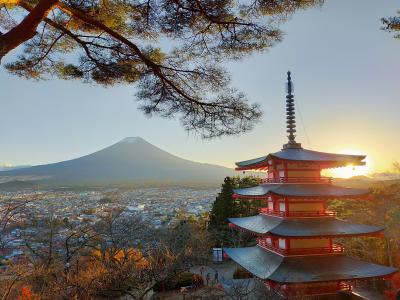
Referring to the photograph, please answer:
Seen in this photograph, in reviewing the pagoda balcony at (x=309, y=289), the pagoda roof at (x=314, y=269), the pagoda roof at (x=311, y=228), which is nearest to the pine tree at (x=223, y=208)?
the pagoda roof at (x=311, y=228)

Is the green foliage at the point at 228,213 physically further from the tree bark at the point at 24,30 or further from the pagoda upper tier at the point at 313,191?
the tree bark at the point at 24,30

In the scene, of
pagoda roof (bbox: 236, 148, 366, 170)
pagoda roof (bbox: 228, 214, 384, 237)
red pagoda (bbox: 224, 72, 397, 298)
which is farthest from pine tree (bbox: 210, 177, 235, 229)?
pagoda roof (bbox: 228, 214, 384, 237)

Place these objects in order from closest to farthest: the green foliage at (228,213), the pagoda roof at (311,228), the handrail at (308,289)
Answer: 1. the handrail at (308,289)
2. the pagoda roof at (311,228)
3. the green foliage at (228,213)

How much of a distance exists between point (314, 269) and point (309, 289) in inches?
22.1

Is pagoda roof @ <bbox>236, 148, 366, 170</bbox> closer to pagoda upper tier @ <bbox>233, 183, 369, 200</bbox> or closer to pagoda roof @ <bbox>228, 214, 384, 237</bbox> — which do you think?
pagoda upper tier @ <bbox>233, 183, 369, 200</bbox>

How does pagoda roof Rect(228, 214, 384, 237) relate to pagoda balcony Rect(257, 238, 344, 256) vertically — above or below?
above

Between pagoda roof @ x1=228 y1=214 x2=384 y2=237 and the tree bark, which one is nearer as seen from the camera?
the tree bark

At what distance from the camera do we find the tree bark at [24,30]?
4.49 metres

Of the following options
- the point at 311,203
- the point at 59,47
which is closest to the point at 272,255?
the point at 311,203

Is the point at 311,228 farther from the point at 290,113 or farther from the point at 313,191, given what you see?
the point at 290,113

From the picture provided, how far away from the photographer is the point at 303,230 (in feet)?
35.8

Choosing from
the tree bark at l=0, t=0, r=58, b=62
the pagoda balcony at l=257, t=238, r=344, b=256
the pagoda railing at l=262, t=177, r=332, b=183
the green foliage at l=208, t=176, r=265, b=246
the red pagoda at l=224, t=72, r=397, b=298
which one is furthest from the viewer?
the green foliage at l=208, t=176, r=265, b=246

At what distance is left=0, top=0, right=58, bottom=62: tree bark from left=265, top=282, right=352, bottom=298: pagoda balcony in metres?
8.94

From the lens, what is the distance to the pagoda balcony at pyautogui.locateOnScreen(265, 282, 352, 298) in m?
10.4
